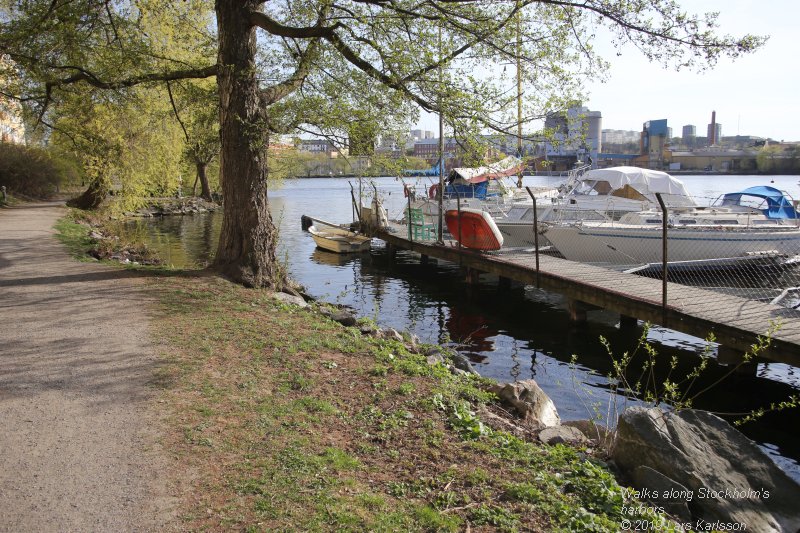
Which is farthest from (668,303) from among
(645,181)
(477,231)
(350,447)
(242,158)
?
(645,181)

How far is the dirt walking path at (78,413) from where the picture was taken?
432 centimetres

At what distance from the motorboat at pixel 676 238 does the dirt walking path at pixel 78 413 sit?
1380 centimetres

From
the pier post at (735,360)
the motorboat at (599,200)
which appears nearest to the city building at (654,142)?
the motorboat at (599,200)

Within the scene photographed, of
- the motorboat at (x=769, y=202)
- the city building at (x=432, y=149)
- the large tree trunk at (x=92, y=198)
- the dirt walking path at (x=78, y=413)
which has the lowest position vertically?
the dirt walking path at (x=78, y=413)

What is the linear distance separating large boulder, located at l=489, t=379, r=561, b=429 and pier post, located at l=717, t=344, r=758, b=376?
4768mm

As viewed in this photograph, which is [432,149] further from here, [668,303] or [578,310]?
[668,303]

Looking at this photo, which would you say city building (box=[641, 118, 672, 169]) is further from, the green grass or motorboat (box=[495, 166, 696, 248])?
the green grass

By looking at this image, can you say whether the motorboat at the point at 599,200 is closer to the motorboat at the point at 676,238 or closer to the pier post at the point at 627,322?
the motorboat at the point at 676,238

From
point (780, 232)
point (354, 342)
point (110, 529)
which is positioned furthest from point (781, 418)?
point (780, 232)

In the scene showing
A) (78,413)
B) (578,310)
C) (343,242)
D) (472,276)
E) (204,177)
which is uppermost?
(204,177)

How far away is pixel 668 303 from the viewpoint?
40.8ft

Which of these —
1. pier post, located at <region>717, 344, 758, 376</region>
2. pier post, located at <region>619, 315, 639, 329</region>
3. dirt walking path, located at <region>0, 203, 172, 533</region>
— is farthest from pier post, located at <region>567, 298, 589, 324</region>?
dirt walking path, located at <region>0, 203, 172, 533</region>

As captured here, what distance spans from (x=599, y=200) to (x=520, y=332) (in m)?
9.98

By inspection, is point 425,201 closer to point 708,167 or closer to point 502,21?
point 502,21
